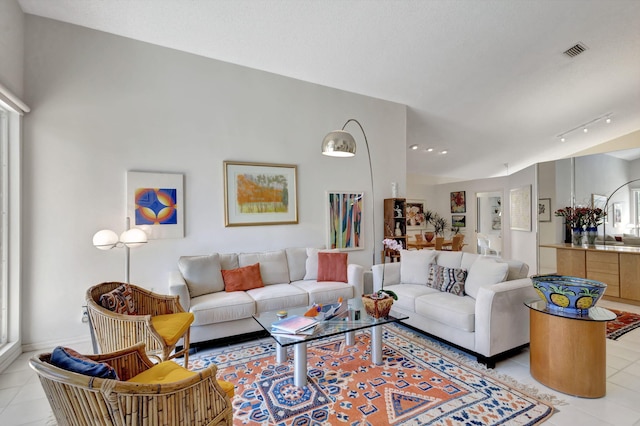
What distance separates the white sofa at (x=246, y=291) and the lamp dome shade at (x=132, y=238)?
48 cm

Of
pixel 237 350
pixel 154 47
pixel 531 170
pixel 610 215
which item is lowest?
pixel 237 350

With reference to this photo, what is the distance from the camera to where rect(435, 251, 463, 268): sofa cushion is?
12.0 ft

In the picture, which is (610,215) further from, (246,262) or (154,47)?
(154,47)

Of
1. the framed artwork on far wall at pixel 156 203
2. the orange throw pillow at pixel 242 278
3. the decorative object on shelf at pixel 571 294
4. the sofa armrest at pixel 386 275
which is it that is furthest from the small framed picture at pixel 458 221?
the framed artwork on far wall at pixel 156 203

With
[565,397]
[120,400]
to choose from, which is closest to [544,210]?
[565,397]

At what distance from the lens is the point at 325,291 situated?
3635mm

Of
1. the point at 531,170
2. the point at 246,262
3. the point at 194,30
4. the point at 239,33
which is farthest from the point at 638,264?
the point at 194,30

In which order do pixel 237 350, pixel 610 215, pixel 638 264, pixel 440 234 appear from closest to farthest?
1. pixel 237 350
2. pixel 638 264
3. pixel 610 215
4. pixel 440 234

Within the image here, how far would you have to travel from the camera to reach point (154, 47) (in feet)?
12.0

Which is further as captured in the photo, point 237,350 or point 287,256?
point 287,256

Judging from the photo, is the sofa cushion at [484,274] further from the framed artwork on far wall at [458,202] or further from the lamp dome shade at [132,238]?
the framed artwork on far wall at [458,202]

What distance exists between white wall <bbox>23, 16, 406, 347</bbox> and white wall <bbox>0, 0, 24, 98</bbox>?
0.09 metres

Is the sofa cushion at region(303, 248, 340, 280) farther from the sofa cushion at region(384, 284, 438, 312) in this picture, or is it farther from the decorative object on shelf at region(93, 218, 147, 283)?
the decorative object on shelf at region(93, 218, 147, 283)

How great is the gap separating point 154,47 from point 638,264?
733 centimetres
